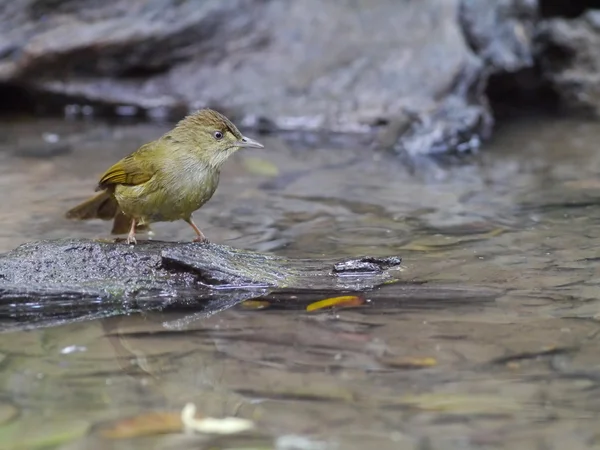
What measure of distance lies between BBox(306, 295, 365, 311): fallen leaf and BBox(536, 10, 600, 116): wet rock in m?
7.76

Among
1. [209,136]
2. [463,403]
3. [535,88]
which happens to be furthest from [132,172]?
[535,88]

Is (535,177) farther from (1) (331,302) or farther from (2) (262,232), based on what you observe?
(1) (331,302)

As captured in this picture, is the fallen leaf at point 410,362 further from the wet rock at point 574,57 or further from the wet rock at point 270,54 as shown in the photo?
the wet rock at point 574,57

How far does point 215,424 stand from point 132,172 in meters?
2.11

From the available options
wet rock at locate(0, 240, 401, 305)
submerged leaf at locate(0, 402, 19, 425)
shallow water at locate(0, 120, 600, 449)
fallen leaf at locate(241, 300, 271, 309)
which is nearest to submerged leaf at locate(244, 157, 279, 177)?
shallow water at locate(0, 120, 600, 449)

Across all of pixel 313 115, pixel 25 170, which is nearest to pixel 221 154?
pixel 25 170

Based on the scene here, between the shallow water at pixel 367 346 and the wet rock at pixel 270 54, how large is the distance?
3.63 meters

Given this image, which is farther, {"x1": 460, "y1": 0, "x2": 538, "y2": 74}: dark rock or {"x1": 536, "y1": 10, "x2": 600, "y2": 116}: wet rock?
{"x1": 536, "y1": 10, "x2": 600, "y2": 116}: wet rock

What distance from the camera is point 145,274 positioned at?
4242 mm

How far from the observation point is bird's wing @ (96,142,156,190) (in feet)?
14.9

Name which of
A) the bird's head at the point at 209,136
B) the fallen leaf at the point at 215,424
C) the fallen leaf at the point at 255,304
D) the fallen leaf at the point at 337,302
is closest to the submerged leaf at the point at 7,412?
the fallen leaf at the point at 215,424

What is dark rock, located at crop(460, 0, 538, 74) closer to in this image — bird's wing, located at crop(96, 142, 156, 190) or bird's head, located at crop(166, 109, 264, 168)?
bird's head, located at crop(166, 109, 264, 168)

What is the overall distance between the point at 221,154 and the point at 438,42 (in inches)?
238

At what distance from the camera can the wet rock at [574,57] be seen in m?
10.8
